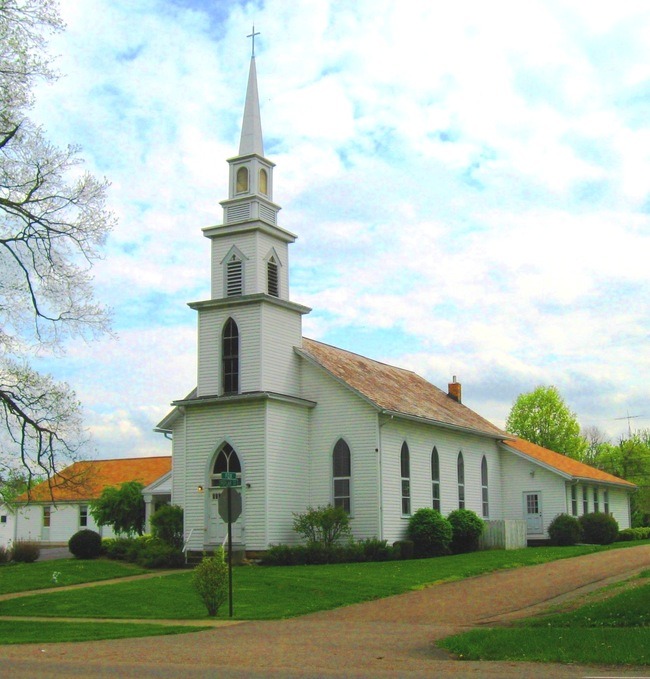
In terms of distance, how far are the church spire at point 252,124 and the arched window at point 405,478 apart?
12.7 meters

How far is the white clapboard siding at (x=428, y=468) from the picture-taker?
1318 inches

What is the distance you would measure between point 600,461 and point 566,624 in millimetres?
73534

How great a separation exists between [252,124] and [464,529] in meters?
17.9

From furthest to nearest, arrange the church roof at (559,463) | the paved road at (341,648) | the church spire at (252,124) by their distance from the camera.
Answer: the church roof at (559,463) < the church spire at (252,124) < the paved road at (341,648)

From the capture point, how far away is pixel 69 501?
55.2m

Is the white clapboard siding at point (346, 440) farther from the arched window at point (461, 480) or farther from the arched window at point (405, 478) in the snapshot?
the arched window at point (461, 480)

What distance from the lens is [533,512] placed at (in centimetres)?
4434

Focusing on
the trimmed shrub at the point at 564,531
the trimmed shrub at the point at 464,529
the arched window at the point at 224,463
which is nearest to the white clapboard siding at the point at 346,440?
the arched window at the point at 224,463

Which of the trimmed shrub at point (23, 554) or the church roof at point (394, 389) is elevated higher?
the church roof at point (394, 389)

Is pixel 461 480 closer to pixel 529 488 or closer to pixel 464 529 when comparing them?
pixel 464 529

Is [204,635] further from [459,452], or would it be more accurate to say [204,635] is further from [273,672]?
[459,452]

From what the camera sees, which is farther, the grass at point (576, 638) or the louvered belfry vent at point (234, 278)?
the louvered belfry vent at point (234, 278)

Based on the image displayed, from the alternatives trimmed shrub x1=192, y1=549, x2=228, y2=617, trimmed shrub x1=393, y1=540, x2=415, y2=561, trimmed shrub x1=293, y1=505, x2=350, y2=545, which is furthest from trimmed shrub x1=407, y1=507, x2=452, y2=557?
trimmed shrub x1=192, y1=549, x2=228, y2=617

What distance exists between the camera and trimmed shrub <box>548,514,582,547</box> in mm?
41719
